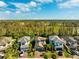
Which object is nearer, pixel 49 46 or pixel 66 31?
pixel 49 46

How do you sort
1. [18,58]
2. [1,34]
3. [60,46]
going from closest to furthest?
[18,58] < [60,46] < [1,34]

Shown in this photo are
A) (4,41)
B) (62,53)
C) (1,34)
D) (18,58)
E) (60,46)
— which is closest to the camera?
(18,58)

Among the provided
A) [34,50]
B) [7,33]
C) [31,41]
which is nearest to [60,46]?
[34,50]

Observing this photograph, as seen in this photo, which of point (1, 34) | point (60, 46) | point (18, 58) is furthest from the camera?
point (1, 34)

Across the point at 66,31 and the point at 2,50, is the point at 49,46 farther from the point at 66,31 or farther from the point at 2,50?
the point at 66,31

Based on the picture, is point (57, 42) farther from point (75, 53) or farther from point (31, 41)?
point (31, 41)

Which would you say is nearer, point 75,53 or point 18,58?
point 18,58

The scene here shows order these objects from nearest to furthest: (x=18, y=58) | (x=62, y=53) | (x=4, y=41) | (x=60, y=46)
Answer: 1. (x=18, y=58)
2. (x=62, y=53)
3. (x=60, y=46)
4. (x=4, y=41)

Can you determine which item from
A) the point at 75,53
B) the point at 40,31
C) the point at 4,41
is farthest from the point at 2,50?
the point at 40,31
